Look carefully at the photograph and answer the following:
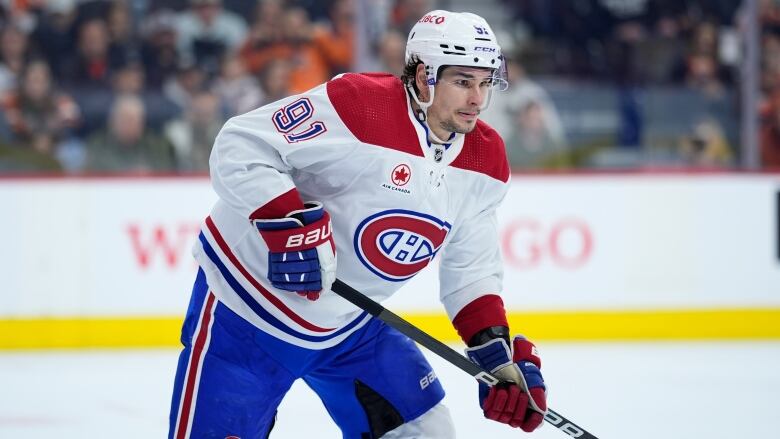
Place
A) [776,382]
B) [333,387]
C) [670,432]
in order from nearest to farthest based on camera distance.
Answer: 1. [333,387]
2. [670,432]
3. [776,382]

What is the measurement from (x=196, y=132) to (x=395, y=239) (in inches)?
129

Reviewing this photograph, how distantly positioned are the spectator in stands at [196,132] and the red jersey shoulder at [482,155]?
10.1 ft

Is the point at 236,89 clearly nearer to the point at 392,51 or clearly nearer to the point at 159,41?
the point at 159,41

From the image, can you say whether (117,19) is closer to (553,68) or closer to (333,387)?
(553,68)

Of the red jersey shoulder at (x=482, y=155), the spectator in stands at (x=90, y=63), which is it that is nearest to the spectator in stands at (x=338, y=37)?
the spectator in stands at (x=90, y=63)

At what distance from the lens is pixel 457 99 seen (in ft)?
7.62

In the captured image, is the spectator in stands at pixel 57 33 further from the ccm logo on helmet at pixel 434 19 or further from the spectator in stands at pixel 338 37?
the ccm logo on helmet at pixel 434 19

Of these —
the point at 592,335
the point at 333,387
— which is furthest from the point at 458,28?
the point at 592,335

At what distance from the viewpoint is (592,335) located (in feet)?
17.3

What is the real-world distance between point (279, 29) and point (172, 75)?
0.60m

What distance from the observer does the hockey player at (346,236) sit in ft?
7.36

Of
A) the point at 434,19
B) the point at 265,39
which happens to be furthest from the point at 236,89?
the point at 434,19

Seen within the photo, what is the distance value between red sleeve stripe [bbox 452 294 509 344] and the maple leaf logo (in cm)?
38

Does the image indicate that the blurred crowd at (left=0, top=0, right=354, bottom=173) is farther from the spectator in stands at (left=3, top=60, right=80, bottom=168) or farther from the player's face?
the player's face
